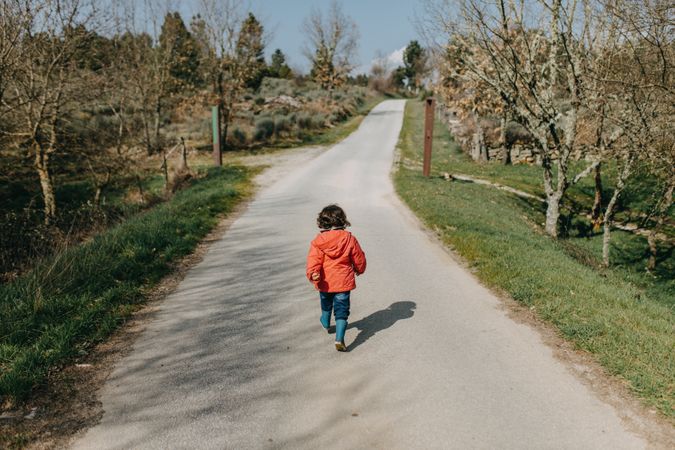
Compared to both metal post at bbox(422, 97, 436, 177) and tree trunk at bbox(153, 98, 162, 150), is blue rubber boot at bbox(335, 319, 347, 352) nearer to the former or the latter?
metal post at bbox(422, 97, 436, 177)

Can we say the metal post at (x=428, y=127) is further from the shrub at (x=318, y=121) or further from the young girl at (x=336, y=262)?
the shrub at (x=318, y=121)

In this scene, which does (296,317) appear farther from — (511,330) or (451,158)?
(451,158)

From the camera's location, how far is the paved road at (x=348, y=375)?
3543mm

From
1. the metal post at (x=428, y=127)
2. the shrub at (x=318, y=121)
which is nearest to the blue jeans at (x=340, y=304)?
the metal post at (x=428, y=127)

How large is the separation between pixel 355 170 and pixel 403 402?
1530 cm

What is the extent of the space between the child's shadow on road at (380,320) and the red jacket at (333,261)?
0.69 meters

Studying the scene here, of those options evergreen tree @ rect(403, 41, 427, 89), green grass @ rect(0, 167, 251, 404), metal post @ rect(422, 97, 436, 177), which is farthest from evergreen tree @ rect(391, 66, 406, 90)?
green grass @ rect(0, 167, 251, 404)

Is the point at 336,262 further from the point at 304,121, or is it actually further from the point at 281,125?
the point at 304,121

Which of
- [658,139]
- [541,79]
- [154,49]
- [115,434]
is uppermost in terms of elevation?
[154,49]

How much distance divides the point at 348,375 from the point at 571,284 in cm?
379

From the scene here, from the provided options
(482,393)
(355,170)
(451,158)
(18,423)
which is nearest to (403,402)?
(482,393)

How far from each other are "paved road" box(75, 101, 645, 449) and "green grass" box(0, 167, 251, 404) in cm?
58

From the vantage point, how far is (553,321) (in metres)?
5.47

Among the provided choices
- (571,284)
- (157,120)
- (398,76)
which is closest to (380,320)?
(571,284)
